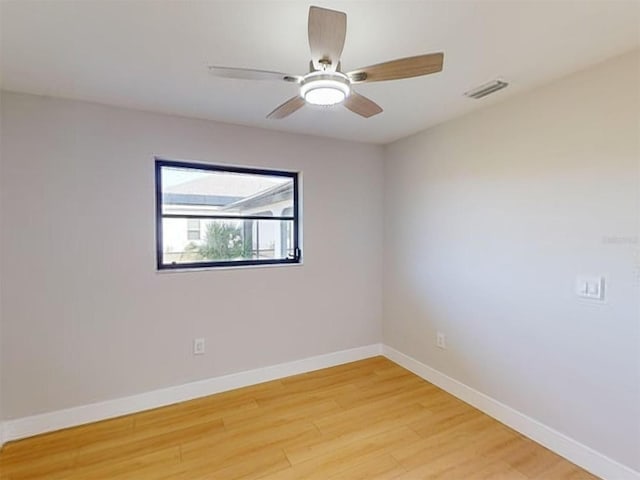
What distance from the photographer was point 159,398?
2.61m

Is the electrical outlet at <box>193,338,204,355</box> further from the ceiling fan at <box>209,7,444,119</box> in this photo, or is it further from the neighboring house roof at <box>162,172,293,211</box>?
the ceiling fan at <box>209,7,444,119</box>

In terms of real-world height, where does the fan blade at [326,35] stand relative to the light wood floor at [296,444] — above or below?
above

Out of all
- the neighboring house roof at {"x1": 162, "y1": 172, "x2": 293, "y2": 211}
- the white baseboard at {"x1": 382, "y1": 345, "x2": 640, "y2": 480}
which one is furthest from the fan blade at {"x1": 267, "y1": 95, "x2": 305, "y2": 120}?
the white baseboard at {"x1": 382, "y1": 345, "x2": 640, "y2": 480}

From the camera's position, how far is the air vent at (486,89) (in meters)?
2.14

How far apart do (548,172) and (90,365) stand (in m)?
3.47

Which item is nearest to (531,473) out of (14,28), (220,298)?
(220,298)

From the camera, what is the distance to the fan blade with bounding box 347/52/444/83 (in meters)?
1.35

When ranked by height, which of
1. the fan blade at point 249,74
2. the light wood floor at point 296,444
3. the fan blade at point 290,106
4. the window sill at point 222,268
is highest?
the fan blade at point 249,74

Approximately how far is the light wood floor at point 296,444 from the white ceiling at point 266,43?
2.34 meters

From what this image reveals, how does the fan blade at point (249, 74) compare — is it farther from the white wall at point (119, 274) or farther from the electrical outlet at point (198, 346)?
the electrical outlet at point (198, 346)

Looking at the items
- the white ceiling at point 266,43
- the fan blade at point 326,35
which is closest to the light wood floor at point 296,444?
the fan blade at point 326,35

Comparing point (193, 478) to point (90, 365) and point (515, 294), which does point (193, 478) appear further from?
point (515, 294)

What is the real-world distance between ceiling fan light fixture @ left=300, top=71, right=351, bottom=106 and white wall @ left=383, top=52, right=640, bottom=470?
1.51 meters

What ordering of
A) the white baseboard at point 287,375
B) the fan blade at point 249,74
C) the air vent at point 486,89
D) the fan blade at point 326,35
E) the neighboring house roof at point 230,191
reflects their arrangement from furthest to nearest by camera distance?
the neighboring house roof at point 230,191 < the air vent at point 486,89 < the white baseboard at point 287,375 < the fan blade at point 249,74 < the fan blade at point 326,35
